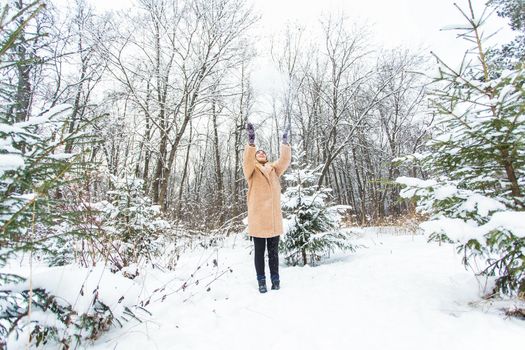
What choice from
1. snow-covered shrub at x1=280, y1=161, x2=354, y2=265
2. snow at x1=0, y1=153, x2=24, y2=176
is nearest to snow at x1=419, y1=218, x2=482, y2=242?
snow at x1=0, y1=153, x2=24, y2=176

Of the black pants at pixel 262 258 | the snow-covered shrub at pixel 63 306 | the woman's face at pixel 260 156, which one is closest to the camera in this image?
the snow-covered shrub at pixel 63 306

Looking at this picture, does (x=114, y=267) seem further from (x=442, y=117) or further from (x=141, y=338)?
(x=442, y=117)

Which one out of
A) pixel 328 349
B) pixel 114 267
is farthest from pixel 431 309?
pixel 114 267

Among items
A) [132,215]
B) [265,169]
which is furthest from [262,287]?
[132,215]

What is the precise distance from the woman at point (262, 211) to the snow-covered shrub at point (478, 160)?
1.62 metres

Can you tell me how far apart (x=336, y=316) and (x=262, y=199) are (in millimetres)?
1630

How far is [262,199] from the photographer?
3750 mm

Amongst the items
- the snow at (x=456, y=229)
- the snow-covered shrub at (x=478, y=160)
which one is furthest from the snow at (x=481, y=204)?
the snow at (x=456, y=229)

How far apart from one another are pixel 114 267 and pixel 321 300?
2335mm

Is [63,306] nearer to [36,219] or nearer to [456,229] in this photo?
[36,219]

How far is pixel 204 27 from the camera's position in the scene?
1028 cm

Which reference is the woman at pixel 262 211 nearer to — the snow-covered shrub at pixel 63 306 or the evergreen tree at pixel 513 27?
the snow-covered shrub at pixel 63 306

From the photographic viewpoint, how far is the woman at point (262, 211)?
3.63 m

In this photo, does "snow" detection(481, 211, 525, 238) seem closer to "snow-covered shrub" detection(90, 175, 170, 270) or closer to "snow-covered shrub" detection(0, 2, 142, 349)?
"snow-covered shrub" detection(0, 2, 142, 349)
